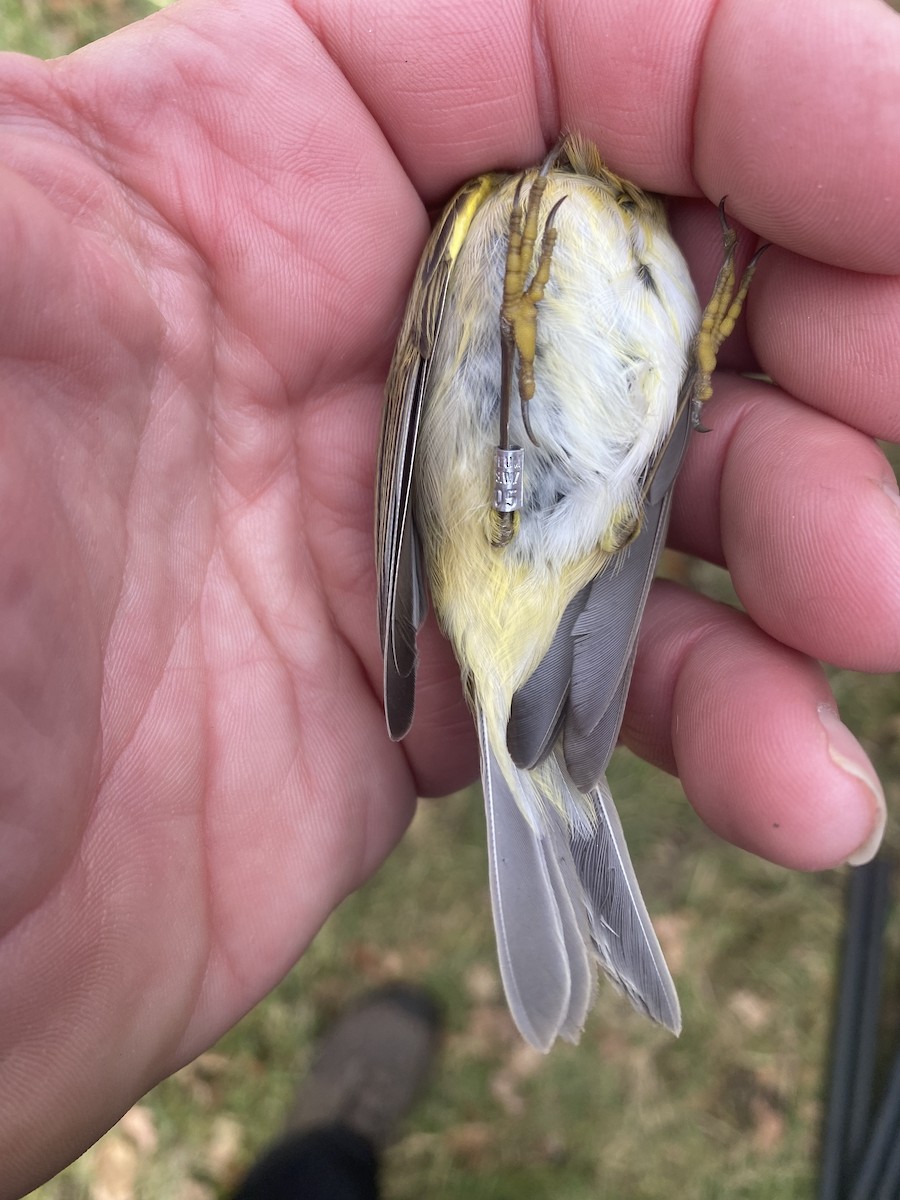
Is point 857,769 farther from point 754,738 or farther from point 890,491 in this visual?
point 890,491

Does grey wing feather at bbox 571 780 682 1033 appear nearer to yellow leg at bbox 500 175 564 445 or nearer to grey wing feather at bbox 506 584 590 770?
grey wing feather at bbox 506 584 590 770

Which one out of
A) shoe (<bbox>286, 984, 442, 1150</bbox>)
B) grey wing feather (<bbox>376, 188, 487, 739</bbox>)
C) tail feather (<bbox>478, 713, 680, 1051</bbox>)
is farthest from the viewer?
shoe (<bbox>286, 984, 442, 1150</bbox>)

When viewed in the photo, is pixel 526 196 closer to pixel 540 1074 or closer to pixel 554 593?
pixel 554 593

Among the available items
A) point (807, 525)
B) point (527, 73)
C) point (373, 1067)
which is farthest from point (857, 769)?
point (373, 1067)

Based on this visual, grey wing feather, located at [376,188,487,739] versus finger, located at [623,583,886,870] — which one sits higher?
grey wing feather, located at [376,188,487,739]

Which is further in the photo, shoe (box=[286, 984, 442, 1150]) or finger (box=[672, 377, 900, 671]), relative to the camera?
shoe (box=[286, 984, 442, 1150])

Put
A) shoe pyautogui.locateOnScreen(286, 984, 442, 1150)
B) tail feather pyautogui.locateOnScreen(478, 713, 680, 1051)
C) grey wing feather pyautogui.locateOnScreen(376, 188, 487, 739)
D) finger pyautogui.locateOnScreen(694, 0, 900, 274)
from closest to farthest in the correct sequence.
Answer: finger pyautogui.locateOnScreen(694, 0, 900, 274)
grey wing feather pyautogui.locateOnScreen(376, 188, 487, 739)
tail feather pyautogui.locateOnScreen(478, 713, 680, 1051)
shoe pyautogui.locateOnScreen(286, 984, 442, 1150)

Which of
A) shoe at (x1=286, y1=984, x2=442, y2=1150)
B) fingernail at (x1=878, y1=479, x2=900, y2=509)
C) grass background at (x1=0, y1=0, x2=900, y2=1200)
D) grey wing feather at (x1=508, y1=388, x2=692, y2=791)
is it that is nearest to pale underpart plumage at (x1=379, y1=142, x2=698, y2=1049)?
grey wing feather at (x1=508, y1=388, x2=692, y2=791)

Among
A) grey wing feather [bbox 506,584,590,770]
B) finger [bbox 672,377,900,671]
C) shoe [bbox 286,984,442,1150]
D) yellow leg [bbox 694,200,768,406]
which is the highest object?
yellow leg [bbox 694,200,768,406]
